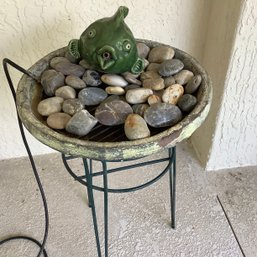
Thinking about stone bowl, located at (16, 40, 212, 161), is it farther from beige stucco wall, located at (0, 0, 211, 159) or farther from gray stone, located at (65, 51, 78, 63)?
beige stucco wall, located at (0, 0, 211, 159)

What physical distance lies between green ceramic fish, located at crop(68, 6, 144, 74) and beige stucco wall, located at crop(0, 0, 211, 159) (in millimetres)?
294

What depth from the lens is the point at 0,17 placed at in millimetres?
933

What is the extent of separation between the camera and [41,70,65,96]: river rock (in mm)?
706

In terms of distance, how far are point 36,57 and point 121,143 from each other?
21.0 inches

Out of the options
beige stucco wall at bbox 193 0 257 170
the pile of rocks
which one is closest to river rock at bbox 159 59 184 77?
the pile of rocks

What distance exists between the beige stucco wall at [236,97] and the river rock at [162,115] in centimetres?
36

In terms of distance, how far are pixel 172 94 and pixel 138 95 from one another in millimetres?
60

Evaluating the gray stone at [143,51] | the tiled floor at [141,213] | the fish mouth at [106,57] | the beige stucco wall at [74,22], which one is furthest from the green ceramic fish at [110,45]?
the tiled floor at [141,213]

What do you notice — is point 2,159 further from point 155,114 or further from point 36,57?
point 155,114

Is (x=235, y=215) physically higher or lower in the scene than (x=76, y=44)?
lower

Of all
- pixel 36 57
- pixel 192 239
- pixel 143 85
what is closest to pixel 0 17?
pixel 36 57

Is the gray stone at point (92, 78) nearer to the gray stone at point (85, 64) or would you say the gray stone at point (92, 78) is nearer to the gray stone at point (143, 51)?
the gray stone at point (85, 64)

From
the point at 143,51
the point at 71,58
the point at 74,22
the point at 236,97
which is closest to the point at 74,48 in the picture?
the point at 71,58

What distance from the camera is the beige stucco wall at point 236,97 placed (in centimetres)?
90
